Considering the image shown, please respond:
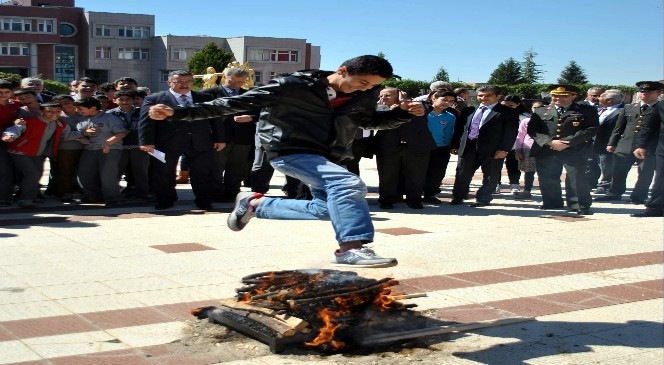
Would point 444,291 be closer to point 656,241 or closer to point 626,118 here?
point 656,241

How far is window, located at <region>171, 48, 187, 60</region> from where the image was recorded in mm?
113500

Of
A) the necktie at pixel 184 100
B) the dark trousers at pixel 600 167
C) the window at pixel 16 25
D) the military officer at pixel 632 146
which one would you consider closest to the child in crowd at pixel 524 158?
the military officer at pixel 632 146

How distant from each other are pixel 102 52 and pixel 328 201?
11027cm

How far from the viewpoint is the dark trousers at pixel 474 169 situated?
43.1 ft

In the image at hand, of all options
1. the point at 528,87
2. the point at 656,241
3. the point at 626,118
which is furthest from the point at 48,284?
the point at 528,87

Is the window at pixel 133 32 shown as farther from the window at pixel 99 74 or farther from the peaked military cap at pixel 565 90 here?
the peaked military cap at pixel 565 90

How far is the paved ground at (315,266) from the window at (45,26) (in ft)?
332

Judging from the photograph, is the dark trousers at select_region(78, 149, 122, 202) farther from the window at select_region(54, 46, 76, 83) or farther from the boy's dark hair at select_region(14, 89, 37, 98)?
the window at select_region(54, 46, 76, 83)

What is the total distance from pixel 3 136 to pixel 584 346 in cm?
828

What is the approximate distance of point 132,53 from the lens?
114 meters

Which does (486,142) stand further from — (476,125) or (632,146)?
(632,146)

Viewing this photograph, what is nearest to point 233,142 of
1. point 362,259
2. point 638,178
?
point 638,178

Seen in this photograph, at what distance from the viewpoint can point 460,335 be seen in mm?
5594

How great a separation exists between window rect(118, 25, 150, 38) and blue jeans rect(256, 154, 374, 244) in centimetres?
11136
